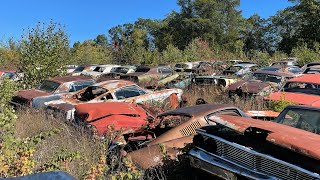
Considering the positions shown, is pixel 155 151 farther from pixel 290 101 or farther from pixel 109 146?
pixel 290 101

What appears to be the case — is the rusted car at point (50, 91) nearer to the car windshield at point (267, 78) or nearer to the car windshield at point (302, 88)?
the car windshield at point (267, 78)

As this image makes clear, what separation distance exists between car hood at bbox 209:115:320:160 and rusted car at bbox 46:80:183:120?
6958mm

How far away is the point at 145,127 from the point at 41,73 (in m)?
11.9

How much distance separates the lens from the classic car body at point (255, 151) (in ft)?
13.6

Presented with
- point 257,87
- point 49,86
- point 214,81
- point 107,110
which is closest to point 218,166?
point 107,110

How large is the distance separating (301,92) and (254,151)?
23.5 ft

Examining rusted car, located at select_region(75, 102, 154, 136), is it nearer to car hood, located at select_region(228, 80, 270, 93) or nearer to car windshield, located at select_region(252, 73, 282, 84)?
car hood, located at select_region(228, 80, 270, 93)

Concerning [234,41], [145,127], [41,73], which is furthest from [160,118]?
[234,41]

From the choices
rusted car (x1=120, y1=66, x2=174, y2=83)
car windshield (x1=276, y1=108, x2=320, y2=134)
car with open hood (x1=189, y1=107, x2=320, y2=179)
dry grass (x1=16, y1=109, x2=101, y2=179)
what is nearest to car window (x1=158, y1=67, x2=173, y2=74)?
rusted car (x1=120, y1=66, x2=174, y2=83)

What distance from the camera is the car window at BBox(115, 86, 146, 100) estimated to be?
12.0 meters

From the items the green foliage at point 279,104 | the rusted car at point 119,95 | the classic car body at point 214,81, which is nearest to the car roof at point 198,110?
the green foliage at point 279,104

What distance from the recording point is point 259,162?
4.45 m

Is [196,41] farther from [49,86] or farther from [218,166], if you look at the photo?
[218,166]

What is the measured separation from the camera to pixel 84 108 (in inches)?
336
